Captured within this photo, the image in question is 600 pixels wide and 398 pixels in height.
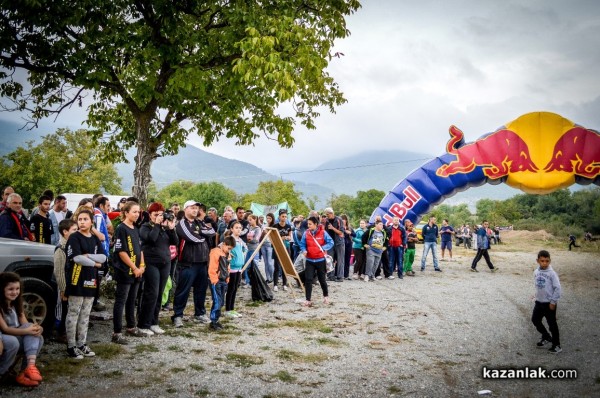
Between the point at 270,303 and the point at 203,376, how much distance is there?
4639 millimetres

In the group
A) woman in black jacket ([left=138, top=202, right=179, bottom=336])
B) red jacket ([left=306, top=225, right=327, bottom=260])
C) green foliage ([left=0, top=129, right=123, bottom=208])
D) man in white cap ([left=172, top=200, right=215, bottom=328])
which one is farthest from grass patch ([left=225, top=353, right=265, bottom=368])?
green foliage ([left=0, top=129, right=123, bottom=208])

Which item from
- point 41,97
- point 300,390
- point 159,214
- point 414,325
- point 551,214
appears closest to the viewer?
point 300,390

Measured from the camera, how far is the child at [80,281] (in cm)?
501

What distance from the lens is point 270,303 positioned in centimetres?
931

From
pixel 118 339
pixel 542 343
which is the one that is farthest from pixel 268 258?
pixel 542 343

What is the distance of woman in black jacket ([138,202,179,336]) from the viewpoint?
20.4ft


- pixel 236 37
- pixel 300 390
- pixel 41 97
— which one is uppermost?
pixel 236 37

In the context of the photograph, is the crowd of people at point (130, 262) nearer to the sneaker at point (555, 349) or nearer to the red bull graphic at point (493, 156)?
the sneaker at point (555, 349)

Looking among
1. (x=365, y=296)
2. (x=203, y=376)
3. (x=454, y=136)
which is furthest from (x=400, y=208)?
(x=203, y=376)

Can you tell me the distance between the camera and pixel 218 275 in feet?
23.1

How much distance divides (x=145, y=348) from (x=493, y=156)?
14.8 meters

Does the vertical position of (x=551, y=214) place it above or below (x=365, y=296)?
above

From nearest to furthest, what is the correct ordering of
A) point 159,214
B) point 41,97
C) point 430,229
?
1. point 159,214
2. point 41,97
3. point 430,229

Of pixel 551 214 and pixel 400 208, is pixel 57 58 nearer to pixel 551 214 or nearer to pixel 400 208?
pixel 400 208
